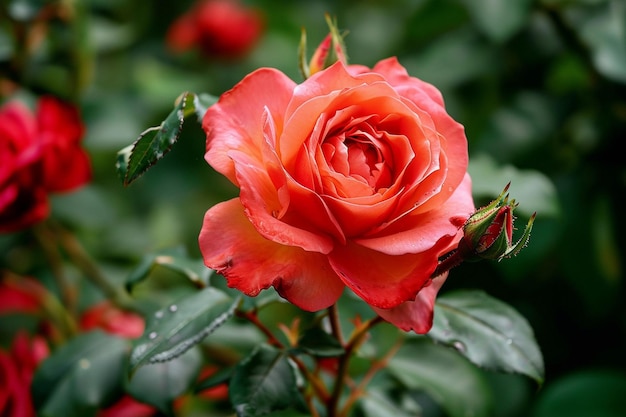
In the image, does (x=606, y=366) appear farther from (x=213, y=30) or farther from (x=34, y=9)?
(x=213, y=30)

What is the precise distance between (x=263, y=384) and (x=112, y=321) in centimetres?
47

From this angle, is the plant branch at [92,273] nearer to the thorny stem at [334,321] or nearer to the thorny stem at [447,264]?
the thorny stem at [334,321]

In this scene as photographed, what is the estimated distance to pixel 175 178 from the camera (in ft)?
6.06

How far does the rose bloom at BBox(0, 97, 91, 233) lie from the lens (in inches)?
33.7

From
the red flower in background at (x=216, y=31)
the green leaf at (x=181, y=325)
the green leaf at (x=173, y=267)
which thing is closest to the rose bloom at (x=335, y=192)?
the green leaf at (x=181, y=325)

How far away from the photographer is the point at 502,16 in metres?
1.13

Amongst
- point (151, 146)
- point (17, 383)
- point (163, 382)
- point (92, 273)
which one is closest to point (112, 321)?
point (92, 273)

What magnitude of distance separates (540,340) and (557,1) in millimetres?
566

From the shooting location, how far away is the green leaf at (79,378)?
0.81 m

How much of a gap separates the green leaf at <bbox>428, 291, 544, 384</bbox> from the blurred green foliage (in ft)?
0.65

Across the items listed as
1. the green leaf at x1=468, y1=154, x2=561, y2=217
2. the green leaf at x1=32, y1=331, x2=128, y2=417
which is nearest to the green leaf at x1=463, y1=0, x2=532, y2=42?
the green leaf at x1=468, y1=154, x2=561, y2=217

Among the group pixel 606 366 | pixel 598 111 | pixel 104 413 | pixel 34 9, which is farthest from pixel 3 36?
pixel 606 366

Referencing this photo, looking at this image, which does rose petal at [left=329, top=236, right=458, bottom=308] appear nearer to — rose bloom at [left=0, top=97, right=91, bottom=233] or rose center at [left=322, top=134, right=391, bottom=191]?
rose center at [left=322, top=134, right=391, bottom=191]

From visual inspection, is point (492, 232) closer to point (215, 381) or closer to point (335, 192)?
point (335, 192)
